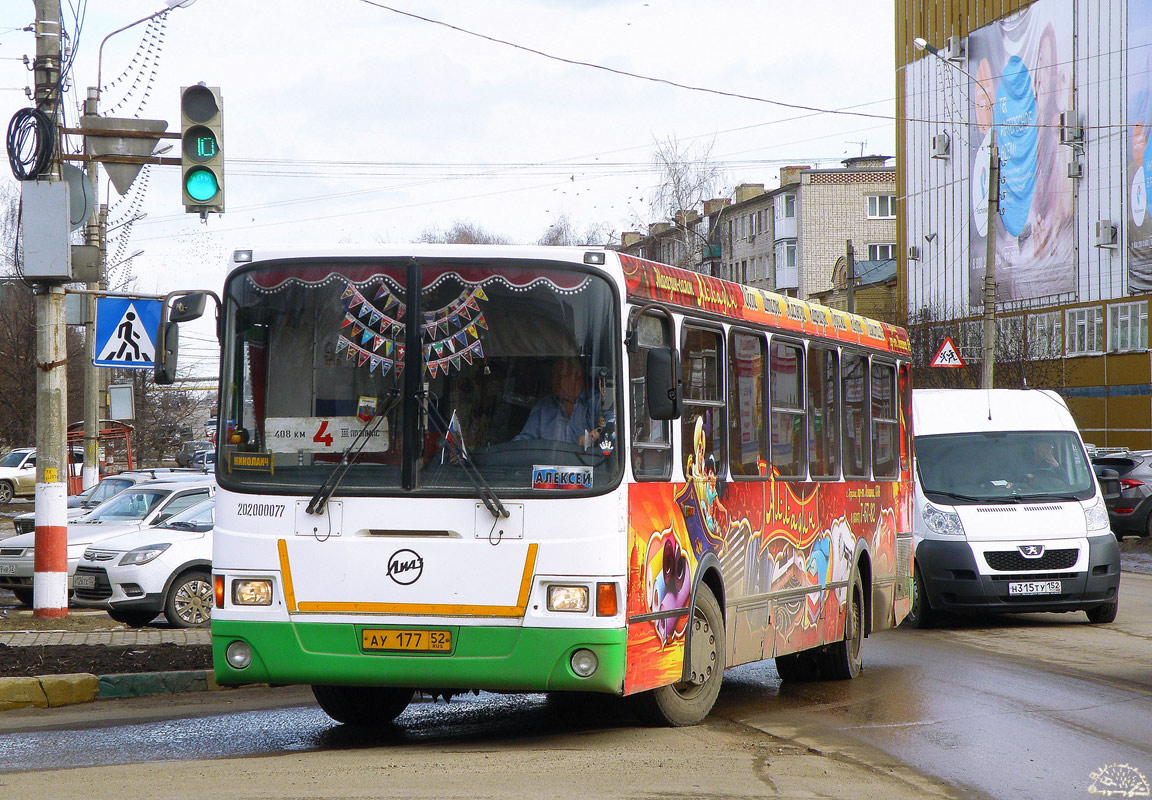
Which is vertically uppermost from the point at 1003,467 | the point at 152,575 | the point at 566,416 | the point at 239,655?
the point at 566,416

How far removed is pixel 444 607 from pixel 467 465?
701mm

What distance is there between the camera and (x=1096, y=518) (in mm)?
14938

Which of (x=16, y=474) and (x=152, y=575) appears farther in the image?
(x=16, y=474)

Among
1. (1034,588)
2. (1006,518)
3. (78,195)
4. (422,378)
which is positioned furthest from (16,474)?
(422,378)

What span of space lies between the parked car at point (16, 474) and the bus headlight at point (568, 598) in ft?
133

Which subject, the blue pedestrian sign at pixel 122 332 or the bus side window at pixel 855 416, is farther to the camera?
the blue pedestrian sign at pixel 122 332

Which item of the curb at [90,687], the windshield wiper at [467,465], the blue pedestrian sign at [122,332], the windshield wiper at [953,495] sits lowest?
the curb at [90,687]

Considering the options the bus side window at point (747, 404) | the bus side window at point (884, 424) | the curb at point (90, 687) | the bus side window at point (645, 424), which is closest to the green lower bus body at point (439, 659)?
the bus side window at point (645, 424)

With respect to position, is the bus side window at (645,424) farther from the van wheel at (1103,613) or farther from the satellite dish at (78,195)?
the van wheel at (1103,613)

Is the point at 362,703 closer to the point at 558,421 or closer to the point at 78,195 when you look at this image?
the point at 558,421

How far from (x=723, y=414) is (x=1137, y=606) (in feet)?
34.2

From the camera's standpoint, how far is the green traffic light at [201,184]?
11.5 metres

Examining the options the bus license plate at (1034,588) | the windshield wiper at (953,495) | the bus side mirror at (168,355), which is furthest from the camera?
the windshield wiper at (953,495)

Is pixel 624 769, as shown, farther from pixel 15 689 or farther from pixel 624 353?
pixel 15 689
